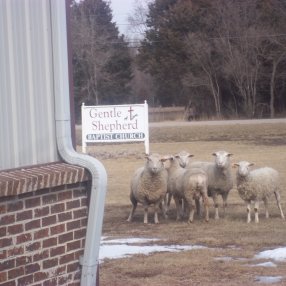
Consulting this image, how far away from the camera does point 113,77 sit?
7094 centimetres

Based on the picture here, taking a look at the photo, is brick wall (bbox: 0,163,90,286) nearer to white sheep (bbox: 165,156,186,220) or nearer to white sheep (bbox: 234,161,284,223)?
white sheep (bbox: 234,161,284,223)

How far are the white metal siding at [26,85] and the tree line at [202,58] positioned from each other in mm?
50750

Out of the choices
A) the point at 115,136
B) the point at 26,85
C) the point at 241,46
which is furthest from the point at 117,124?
the point at 241,46

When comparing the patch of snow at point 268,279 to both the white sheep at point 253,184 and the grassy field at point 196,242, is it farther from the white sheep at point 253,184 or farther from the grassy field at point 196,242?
the white sheep at point 253,184

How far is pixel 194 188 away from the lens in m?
15.2

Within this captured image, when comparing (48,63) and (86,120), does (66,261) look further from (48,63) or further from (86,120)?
(86,120)

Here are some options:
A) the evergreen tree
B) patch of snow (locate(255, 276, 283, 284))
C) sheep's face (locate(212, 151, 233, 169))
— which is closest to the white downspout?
patch of snow (locate(255, 276, 283, 284))

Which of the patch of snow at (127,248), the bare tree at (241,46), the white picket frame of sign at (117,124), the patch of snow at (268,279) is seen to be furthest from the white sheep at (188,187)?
the bare tree at (241,46)

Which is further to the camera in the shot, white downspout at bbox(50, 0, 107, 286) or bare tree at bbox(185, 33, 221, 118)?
bare tree at bbox(185, 33, 221, 118)

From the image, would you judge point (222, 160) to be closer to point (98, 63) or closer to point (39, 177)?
point (39, 177)

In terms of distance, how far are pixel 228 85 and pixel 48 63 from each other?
181 feet

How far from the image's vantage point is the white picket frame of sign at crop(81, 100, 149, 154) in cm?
2539

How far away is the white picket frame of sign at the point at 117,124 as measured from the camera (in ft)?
83.3

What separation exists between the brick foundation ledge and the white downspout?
10 cm
